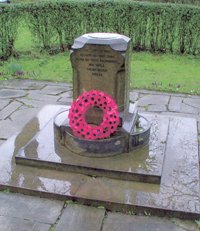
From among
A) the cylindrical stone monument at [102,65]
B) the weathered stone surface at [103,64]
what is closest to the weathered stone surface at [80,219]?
the cylindrical stone monument at [102,65]

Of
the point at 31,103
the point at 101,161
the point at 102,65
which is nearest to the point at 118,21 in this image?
the point at 31,103

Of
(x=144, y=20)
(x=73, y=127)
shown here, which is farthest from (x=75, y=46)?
(x=144, y=20)

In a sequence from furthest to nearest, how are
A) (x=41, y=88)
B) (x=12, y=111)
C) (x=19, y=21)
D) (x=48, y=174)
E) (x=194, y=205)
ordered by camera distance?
(x=19, y=21), (x=41, y=88), (x=12, y=111), (x=48, y=174), (x=194, y=205)

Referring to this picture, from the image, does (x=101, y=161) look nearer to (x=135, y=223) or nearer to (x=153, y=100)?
(x=135, y=223)

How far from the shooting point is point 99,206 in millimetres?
3145

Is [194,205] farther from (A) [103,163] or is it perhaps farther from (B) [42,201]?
(B) [42,201]

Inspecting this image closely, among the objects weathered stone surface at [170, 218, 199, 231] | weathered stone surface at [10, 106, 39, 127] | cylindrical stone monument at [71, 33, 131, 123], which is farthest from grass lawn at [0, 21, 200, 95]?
weathered stone surface at [170, 218, 199, 231]

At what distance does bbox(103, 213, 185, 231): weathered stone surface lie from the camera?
2.90 metres

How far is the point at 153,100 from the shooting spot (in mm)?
5766

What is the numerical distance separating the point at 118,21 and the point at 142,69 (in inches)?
64.1

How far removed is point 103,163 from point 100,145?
191mm

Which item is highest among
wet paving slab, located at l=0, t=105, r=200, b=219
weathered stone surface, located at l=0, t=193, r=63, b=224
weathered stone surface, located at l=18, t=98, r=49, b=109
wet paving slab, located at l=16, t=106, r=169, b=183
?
wet paving slab, located at l=16, t=106, r=169, b=183

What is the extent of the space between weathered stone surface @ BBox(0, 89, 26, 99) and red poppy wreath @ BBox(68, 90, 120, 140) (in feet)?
8.23

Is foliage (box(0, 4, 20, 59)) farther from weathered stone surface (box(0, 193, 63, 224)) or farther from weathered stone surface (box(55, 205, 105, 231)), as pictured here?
weathered stone surface (box(55, 205, 105, 231))
